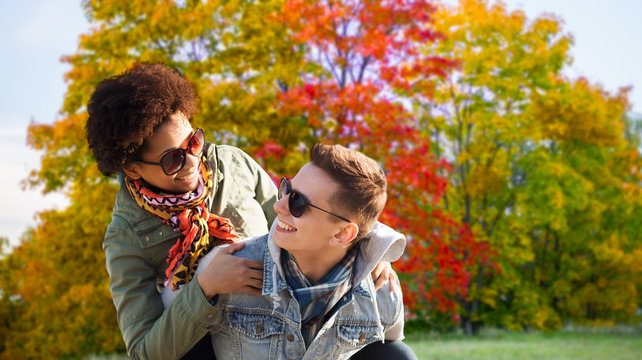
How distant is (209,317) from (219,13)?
8.92 metres

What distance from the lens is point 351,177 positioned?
2176 millimetres

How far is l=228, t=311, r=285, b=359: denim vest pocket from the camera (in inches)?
88.6

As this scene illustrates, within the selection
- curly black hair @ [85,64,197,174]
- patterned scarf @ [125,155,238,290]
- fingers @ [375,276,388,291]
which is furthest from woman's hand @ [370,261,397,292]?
curly black hair @ [85,64,197,174]

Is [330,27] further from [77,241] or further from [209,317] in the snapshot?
[209,317]

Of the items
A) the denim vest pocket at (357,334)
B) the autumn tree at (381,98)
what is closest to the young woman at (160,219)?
the denim vest pocket at (357,334)

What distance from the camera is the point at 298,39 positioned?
9922 millimetres

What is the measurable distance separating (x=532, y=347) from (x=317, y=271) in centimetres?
1020

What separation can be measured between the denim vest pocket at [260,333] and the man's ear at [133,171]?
81 cm

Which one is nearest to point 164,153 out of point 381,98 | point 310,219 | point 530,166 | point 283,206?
point 283,206

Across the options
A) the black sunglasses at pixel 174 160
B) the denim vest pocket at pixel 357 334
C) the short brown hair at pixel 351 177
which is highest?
the short brown hair at pixel 351 177

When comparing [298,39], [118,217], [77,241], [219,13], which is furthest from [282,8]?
[118,217]

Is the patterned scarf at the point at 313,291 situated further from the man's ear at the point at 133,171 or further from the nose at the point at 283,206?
the man's ear at the point at 133,171

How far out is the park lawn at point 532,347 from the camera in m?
9.62

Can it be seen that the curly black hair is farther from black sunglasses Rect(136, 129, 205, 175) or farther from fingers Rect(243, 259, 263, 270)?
fingers Rect(243, 259, 263, 270)
